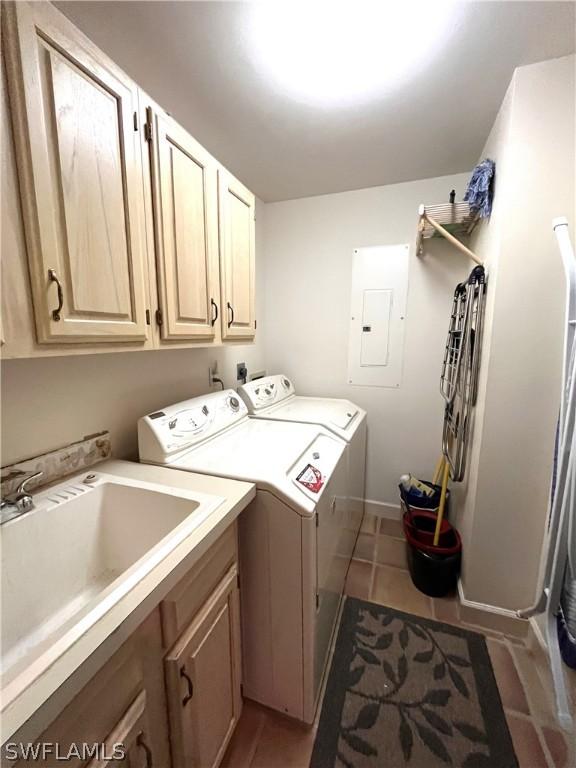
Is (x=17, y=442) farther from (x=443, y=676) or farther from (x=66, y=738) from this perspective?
(x=443, y=676)

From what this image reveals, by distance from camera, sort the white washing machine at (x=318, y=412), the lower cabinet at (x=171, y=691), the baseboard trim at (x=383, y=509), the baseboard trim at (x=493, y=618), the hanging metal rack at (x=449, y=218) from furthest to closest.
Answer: the baseboard trim at (x=383, y=509) → the white washing machine at (x=318, y=412) → the hanging metal rack at (x=449, y=218) → the baseboard trim at (x=493, y=618) → the lower cabinet at (x=171, y=691)

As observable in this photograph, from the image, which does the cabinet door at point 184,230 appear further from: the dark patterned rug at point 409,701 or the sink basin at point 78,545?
the dark patterned rug at point 409,701

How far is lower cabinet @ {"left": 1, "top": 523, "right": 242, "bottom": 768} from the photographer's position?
533mm

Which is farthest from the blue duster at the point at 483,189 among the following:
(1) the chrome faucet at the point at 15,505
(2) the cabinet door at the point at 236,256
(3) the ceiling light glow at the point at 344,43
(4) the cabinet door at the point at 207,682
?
(1) the chrome faucet at the point at 15,505

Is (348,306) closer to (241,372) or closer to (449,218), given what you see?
(449,218)

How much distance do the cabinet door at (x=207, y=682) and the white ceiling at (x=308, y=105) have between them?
1.84 m

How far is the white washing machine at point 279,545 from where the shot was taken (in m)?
1.03

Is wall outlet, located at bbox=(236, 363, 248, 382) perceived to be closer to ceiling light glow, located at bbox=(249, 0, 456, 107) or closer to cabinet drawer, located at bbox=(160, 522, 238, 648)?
cabinet drawer, located at bbox=(160, 522, 238, 648)

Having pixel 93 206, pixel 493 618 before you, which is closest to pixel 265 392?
pixel 93 206

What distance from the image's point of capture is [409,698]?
4.07 ft

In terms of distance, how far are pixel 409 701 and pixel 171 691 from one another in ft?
3.44

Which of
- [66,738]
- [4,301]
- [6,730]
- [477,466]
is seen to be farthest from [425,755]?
[4,301]

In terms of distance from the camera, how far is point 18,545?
0.83 meters

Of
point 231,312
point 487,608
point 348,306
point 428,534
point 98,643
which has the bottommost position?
point 487,608
